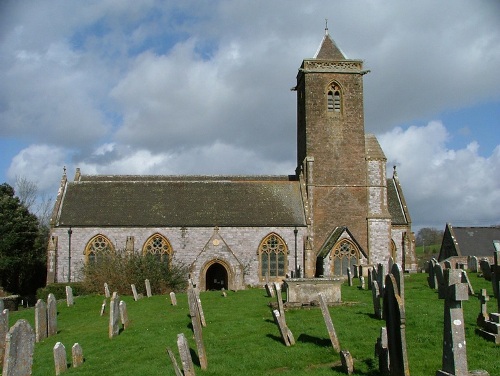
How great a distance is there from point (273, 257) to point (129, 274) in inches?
395

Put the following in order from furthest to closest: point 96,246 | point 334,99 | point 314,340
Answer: point 334,99, point 96,246, point 314,340

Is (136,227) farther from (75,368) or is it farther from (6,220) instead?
(75,368)

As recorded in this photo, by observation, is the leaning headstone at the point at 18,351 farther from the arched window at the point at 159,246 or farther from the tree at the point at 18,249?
the tree at the point at 18,249

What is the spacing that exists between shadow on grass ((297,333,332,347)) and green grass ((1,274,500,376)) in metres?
0.02

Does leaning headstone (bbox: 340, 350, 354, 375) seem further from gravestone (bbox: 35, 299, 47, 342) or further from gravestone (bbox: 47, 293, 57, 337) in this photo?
gravestone (bbox: 47, 293, 57, 337)

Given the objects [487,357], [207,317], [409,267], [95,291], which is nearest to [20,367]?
[487,357]

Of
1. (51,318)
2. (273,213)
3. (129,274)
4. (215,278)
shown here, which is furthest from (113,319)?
(273,213)

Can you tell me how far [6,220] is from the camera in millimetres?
39688

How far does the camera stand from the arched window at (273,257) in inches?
1352

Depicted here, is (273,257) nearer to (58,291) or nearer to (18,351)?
(58,291)

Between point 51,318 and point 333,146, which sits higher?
point 333,146

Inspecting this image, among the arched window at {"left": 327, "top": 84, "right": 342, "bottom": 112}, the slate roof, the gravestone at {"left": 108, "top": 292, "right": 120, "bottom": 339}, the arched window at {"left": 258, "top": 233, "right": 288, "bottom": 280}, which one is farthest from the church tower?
the gravestone at {"left": 108, "top": 292, "right": 120, "bottom": 339}

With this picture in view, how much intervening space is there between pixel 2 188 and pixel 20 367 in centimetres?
3758

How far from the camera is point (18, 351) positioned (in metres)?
7.82
